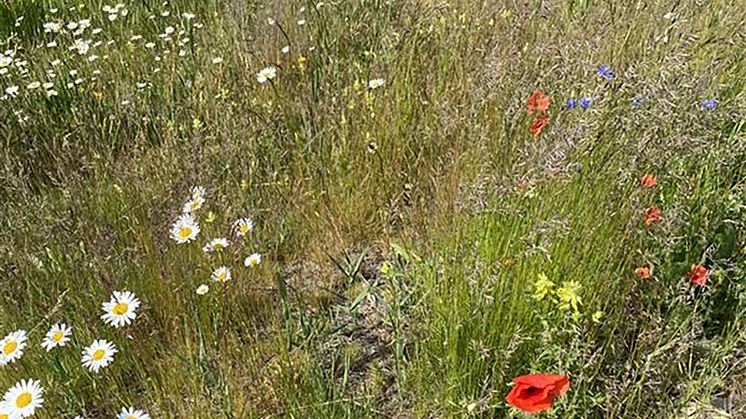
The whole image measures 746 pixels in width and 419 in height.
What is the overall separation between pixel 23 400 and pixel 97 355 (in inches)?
8.5

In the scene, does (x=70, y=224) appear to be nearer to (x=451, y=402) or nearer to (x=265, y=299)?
(x=265, y=299)

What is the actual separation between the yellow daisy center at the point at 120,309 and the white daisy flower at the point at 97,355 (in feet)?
0.29

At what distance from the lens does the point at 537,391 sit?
1457 millimetres

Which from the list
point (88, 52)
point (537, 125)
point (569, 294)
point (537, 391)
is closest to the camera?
point (537, 391)

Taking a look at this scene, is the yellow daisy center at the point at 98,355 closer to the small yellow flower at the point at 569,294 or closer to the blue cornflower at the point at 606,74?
the small yellow flower at the point at 569,294

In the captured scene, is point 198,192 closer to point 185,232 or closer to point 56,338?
point 185,232

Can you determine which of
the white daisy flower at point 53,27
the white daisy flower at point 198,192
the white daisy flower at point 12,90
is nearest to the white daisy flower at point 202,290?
the white daisy flower at point 198,192

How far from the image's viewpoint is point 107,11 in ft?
12.4

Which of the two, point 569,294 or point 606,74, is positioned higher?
point 606,74

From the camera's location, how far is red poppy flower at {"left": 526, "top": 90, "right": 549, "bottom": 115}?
222cm

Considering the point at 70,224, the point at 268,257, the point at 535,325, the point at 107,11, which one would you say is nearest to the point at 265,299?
the point at 268,257

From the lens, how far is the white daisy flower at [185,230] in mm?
2235

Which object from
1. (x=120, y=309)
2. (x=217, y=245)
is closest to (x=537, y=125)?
(x=217, y=245)

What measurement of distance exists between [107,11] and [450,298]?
9.32 ft
